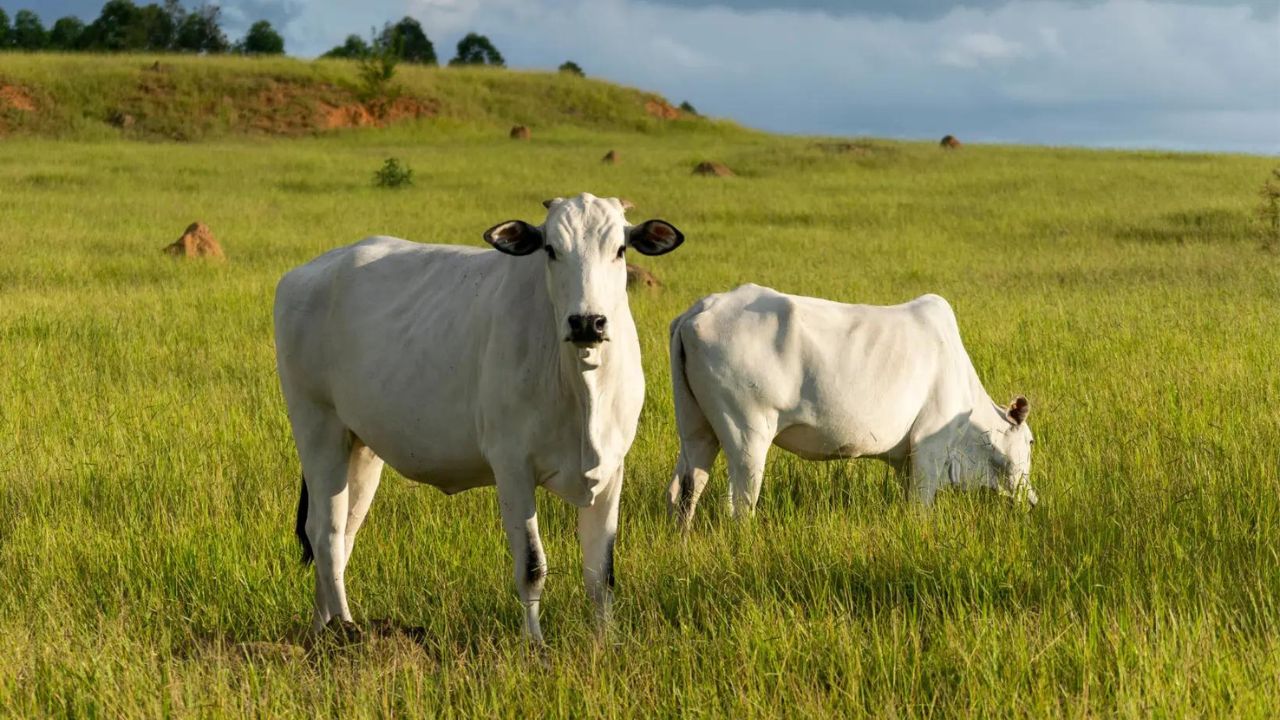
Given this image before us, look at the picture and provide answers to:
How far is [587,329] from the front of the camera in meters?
4.33

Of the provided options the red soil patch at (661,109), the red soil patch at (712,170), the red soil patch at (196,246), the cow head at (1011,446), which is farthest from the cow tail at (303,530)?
the red soil patch at (661,109)

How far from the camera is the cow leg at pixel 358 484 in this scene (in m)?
6.04

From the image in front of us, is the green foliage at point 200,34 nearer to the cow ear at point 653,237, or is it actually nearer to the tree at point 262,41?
the tree at point 262,41

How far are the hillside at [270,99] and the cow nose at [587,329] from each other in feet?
152

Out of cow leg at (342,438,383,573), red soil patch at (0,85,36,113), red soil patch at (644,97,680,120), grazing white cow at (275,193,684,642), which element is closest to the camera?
grazing white cow at (275,193,684,642)

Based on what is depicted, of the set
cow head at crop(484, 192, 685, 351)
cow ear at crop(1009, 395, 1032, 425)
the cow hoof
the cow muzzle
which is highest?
cow head at crop(484, 192, 685, 351)

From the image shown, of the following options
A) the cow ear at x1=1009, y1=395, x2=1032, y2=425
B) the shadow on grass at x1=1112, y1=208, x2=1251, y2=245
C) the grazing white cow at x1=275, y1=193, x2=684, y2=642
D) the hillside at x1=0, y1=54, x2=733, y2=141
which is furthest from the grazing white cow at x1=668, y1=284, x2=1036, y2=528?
the hillside at x1=0, y1=54, x2=733, y2=141

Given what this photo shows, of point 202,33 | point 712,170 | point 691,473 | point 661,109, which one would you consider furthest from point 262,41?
point 691,473

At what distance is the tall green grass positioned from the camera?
4.34 metres

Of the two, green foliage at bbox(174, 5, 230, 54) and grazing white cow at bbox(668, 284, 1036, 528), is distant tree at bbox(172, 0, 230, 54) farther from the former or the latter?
grazing white cow at bbox(668, 284, 1036, 528)

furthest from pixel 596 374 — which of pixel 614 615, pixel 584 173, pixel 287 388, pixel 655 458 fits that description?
pixel 584 173

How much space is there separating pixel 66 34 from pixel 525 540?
301ft

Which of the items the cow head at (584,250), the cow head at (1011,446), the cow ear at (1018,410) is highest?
the cow head at (584,250)

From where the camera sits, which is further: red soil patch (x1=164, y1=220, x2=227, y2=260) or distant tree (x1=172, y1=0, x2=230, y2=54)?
distant tree (x1=172, y1=0, x2=230, y2=54)
